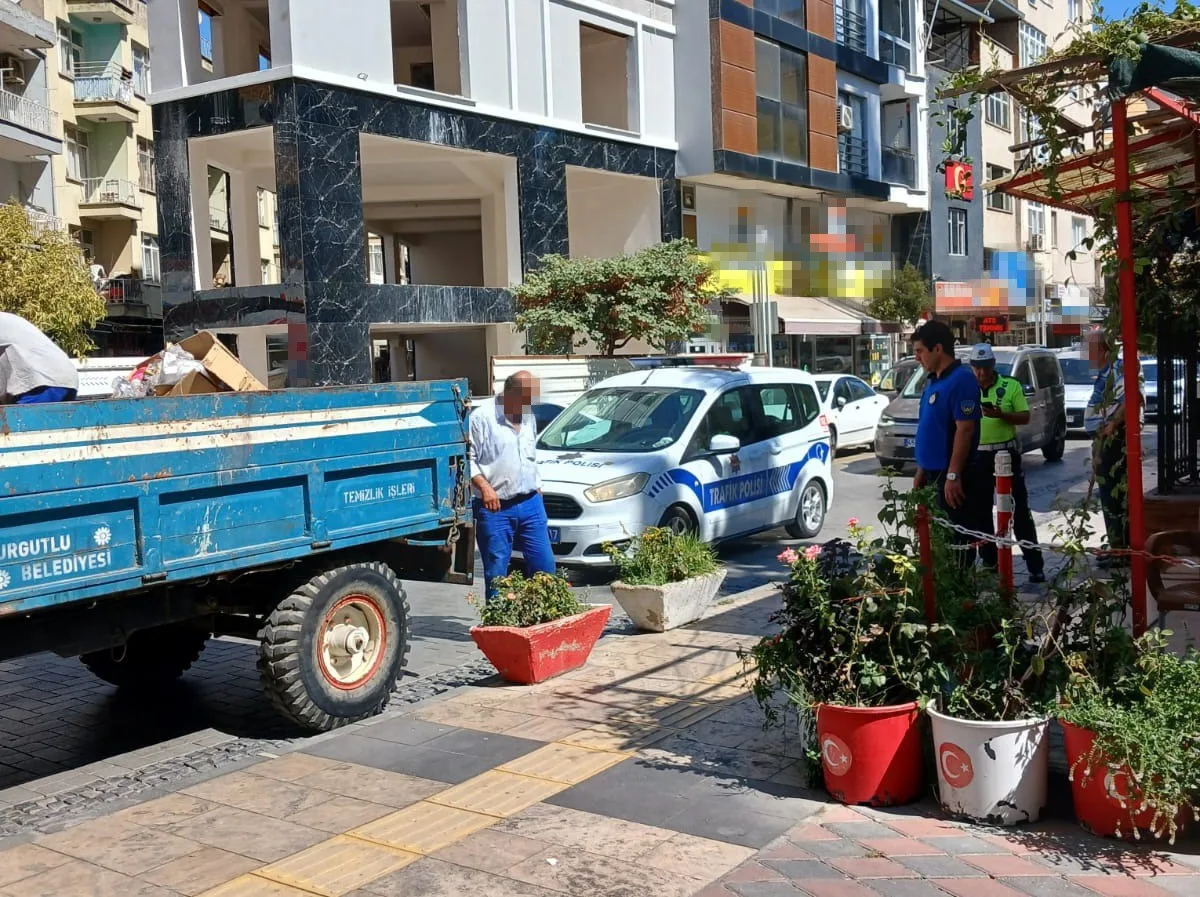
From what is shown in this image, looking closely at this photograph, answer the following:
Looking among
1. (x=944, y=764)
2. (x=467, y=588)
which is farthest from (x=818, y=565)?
(x=467, y=588)

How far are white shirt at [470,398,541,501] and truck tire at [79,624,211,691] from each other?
2.00 m

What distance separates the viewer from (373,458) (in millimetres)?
6297

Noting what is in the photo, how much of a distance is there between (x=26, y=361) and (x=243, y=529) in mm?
1238

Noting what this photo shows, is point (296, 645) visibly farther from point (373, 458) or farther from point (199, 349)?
point (199, 349)

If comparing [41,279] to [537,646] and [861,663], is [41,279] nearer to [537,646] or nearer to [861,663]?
[537,646]

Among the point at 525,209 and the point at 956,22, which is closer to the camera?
the point at 525,209

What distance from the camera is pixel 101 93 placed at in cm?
3534

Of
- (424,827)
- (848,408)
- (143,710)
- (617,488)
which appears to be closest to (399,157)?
(848,408)

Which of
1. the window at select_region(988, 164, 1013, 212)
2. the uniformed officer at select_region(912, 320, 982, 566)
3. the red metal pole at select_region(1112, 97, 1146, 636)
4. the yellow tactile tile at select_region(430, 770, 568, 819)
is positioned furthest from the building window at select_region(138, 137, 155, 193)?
the red metal pole at select_region(1112, 97, 1146, 636)

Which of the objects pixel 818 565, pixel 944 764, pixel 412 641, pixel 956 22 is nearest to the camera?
pixel 944 764

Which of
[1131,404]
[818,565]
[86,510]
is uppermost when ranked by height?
[1131,404]

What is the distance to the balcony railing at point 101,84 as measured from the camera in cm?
3525

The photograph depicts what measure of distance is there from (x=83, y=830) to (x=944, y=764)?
11.6 ft

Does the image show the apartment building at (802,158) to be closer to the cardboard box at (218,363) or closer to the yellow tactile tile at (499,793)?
the cardboard box at (218,363)
